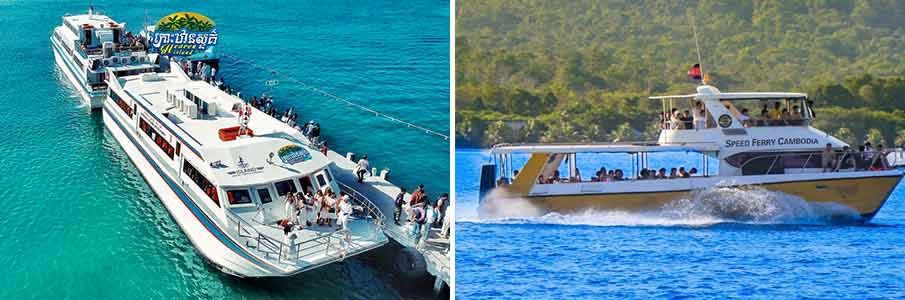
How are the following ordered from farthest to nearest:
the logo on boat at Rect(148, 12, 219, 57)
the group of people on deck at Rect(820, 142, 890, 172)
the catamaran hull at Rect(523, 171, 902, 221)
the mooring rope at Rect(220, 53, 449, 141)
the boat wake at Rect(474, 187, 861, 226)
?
the logo on boat at Rect(148, 12, 219, 57)
the mooring rope at Rect(220, 53, 449, 141)
the group of people on deck at Rect(820, 142, 890, 172)
the catamaran hull at Rect(523, 171, 902, 221)
the boat wake at Rect(474, 187, 861, 226)

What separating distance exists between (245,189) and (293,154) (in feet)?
4.07

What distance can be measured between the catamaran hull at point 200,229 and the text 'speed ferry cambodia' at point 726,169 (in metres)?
6.36

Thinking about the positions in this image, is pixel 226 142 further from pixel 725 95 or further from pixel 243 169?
pixel 725 95

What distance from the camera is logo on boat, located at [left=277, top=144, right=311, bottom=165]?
667 inches

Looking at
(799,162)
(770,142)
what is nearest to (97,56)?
(770,142)

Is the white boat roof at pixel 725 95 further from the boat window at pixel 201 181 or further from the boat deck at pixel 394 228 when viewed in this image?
the boat window at pixel 201 181

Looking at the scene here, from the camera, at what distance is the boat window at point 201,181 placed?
16711 millimetres

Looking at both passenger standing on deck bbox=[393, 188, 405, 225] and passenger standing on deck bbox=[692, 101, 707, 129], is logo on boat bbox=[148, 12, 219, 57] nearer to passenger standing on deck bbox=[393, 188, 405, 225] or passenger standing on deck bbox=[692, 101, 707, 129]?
passenger standing on deck bbox=[393, 188, 405, 225]

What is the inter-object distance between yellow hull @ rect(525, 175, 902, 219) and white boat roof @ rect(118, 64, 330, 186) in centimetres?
604

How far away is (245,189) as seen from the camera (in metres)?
16.4

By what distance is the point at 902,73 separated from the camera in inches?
1923

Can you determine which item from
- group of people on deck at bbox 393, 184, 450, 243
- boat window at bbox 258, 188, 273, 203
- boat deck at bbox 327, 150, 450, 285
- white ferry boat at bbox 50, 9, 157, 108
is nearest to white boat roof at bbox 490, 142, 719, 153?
boat deck at bbox 327, 150, 450, 285

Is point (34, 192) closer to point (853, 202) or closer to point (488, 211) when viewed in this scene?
point (488, 211)

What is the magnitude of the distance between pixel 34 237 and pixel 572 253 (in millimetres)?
11448
